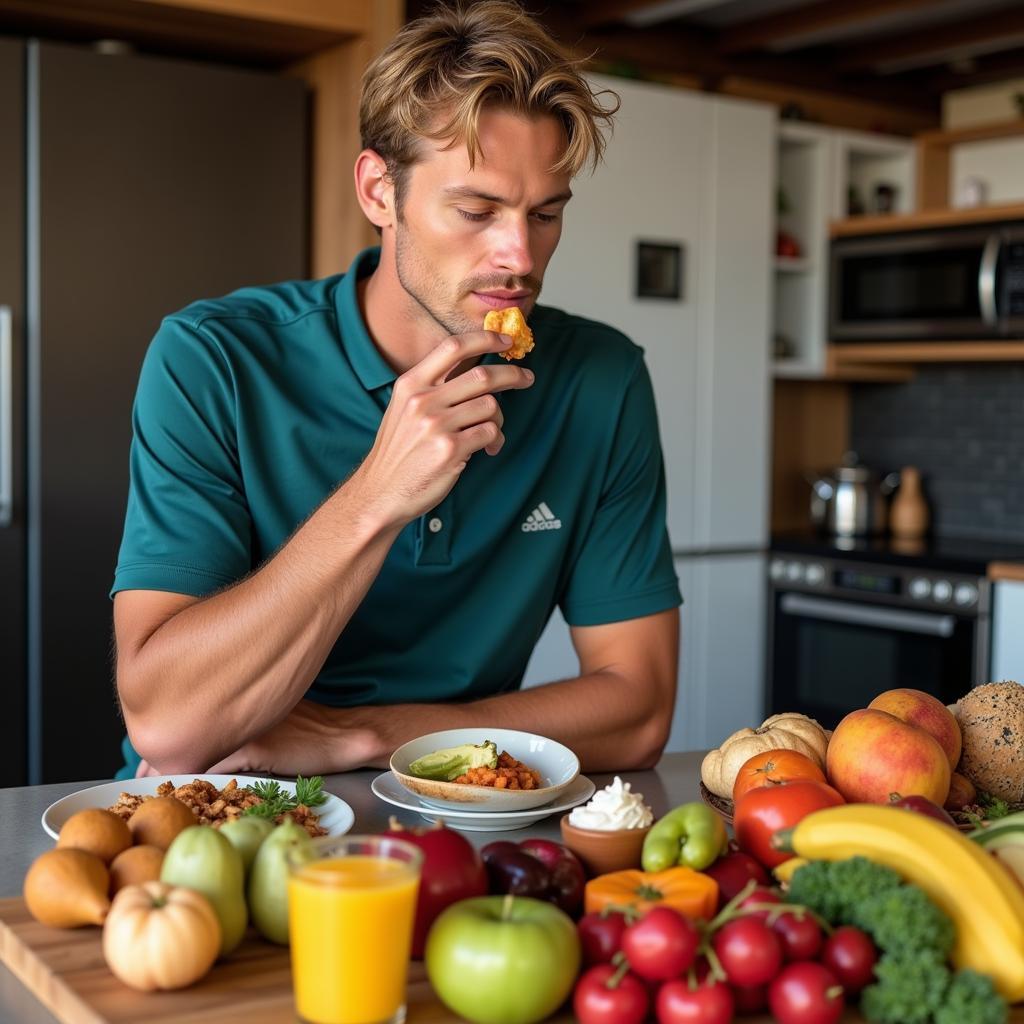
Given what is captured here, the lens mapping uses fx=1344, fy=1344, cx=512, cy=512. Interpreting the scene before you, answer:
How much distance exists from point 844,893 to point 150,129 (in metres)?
3.01

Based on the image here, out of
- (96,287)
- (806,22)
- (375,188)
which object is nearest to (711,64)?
(806,22)

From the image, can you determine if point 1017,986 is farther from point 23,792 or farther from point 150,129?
point 150,129

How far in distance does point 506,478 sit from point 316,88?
7.31ft

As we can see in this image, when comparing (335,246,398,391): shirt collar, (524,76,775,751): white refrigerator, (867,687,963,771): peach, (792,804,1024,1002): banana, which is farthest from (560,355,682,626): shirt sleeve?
(524,76,775,751): white refrigerator

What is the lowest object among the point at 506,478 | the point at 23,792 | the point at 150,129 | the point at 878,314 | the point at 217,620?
the point at 23,792

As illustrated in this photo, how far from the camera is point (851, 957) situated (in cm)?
94

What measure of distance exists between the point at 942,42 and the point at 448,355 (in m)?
3.77

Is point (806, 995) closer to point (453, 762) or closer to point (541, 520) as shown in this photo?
point (453, 762)

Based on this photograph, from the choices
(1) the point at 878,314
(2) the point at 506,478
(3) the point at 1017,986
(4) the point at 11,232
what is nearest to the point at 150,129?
(4) the point at 11,232

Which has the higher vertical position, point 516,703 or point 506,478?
point 506,478

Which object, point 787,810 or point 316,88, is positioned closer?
point 787,810

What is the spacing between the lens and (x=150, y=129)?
3441 mm

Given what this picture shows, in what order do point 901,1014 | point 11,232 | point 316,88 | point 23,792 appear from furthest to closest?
point 316,88 → point 11,232 → point 23,792 → point 901,1014

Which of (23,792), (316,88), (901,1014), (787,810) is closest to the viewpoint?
(901,1014)
